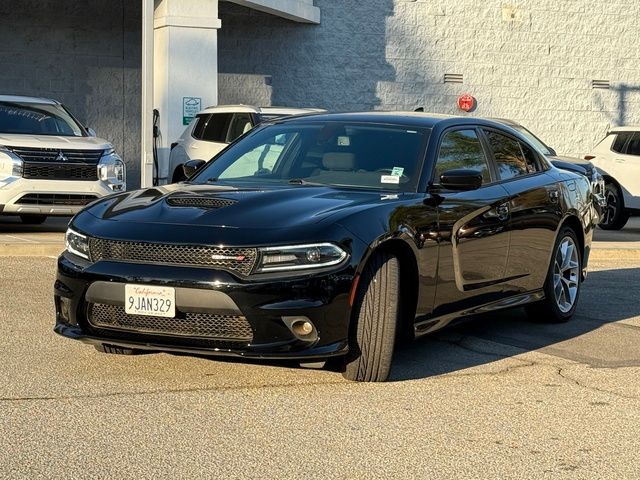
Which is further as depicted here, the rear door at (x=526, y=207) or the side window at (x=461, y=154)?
the rear door at (x=526, y=207)

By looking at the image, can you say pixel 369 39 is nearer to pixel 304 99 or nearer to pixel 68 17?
pixel 304 99

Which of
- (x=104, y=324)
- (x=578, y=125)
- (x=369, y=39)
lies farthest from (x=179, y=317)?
(x=578, y=125)

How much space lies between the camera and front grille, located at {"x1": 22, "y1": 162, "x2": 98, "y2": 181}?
15.2 meters

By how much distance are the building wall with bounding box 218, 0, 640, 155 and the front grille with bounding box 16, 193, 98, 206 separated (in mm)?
10577

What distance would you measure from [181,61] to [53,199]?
7258 mm

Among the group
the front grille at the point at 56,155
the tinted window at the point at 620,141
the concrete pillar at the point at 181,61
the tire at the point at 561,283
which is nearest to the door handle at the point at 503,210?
the tire at the point at 561,283

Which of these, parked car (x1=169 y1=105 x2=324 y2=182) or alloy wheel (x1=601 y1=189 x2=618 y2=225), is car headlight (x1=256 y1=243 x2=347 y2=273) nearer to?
parked car (x1=169 y1=105 x2=324 y2=182)

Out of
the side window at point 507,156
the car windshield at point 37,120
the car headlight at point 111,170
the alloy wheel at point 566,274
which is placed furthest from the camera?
the car windshield at point 37,120

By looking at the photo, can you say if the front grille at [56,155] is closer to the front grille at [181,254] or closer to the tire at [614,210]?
the tire at [614,210]

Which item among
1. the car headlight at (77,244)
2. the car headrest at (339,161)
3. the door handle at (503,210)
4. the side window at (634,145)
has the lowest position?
the side window at (634,145)

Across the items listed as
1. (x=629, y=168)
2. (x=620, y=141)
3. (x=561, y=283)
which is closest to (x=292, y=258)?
(x=561, y=283)

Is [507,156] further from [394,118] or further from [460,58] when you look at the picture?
[460,58]

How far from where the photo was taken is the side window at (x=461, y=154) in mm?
8070

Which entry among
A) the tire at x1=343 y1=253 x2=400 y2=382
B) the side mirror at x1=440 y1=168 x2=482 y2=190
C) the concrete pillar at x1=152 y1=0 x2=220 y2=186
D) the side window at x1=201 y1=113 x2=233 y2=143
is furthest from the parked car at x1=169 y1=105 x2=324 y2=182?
the tire at x1=343 y1=253 x2=400 y2=382
